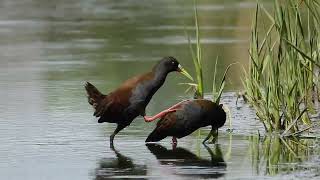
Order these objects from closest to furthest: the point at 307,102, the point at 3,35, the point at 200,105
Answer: the point at 200,105 → the point at 307,102 → the point at 3,35

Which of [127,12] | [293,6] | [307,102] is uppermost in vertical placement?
[293,6]

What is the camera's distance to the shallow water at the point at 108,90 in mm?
9602

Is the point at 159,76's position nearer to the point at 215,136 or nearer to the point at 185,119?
the point at 185,119

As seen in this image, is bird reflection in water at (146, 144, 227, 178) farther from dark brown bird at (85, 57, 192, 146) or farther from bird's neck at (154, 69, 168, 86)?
bird's neck at (154, 69, 168, 86)

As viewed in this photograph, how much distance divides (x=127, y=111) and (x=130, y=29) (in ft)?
45.0

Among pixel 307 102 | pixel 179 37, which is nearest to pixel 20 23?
pixel 179 37

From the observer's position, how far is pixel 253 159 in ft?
32.3

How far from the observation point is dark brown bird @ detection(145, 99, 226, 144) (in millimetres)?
10750

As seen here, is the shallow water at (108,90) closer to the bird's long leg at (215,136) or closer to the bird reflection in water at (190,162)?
the bird reflection in water at (190,162)

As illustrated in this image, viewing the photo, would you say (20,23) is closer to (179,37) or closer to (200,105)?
(179,37)

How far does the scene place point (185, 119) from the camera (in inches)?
423

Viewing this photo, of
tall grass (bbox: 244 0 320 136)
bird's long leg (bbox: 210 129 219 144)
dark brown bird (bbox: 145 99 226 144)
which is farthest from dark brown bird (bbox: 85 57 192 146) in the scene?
tall grass (bbox: 244 0 320 136)

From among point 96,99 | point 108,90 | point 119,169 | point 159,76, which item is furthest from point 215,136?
point 108,90

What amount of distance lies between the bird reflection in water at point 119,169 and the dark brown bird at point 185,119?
0.73 metres
